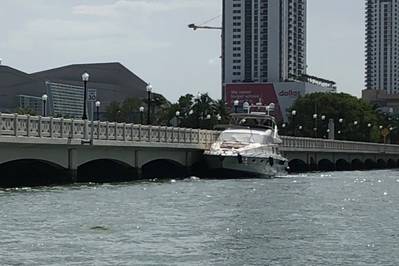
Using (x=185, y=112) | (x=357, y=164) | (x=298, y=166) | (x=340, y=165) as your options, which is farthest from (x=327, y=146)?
(x=185, y=112)

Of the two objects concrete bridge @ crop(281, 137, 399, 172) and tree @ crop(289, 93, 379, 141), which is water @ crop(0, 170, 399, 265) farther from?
tree @ crop(289, 93, 379, 141)

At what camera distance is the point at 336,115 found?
17262 cm

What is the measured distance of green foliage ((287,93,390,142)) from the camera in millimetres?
170250

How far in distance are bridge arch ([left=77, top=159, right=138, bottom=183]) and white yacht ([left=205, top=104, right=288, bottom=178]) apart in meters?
8.20

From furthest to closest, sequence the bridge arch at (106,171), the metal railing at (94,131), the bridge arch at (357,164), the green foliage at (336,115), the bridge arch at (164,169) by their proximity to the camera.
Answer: the green foliage at (336,115) < the bridge arch at (357,164) < the bridge arch at (164,169) < the bridge arch at (106,171) < the metal railing at (94,131)

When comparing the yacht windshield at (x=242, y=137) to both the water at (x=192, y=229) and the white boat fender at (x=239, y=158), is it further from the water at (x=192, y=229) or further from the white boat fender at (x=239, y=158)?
the water at (x=192, y=229)

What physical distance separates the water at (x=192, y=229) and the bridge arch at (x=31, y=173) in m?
8.12

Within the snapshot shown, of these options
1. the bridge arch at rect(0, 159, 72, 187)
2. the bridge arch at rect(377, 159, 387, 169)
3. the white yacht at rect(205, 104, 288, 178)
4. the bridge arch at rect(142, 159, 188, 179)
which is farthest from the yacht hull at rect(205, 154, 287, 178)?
the bridge arch at rect(377, 159, 387, 169)

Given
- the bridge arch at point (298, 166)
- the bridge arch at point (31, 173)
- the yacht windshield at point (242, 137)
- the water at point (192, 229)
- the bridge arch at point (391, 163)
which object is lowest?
the bridge arch at point (391, 163)

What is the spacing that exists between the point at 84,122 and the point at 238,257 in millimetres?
33274

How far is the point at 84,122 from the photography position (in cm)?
5441

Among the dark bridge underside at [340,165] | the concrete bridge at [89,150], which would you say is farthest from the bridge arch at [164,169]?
the dark bridge underside at [340,165]

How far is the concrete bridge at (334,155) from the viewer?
4077 inches

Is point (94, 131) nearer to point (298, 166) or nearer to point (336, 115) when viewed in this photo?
point (298, 166)
